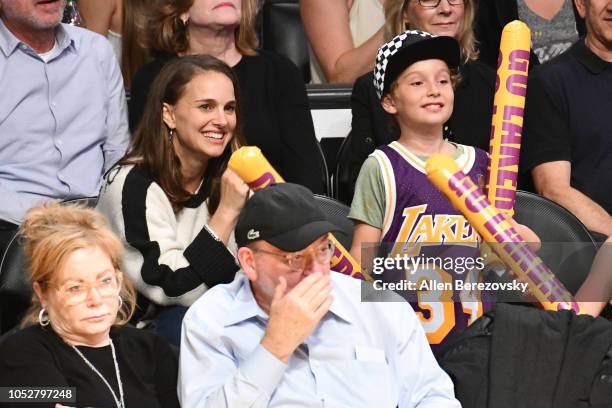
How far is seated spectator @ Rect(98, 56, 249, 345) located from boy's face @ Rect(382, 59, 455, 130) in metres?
0.55

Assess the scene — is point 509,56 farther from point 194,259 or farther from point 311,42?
point 311,42

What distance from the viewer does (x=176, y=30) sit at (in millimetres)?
4605

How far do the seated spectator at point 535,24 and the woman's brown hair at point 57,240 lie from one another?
2.42 meters

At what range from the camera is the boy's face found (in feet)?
12.6

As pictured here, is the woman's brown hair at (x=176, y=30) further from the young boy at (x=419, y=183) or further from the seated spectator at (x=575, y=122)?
the seated spectator at (x=575, y=122)

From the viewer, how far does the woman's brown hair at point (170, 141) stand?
12.7ft

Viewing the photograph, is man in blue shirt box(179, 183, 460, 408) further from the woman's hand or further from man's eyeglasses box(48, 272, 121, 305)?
the woman's hand

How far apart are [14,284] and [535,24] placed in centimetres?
261

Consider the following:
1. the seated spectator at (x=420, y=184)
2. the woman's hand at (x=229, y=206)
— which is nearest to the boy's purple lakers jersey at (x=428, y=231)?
the seated spectator at (x=420, y=184)

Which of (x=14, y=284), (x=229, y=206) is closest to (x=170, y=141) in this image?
(x=229, y=206)

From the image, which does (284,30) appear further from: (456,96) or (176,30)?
(456,96)

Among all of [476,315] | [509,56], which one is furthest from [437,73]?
[476,315]

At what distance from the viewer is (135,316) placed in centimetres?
377

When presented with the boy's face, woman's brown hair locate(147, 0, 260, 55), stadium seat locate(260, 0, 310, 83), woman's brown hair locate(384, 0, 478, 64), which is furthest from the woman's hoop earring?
stadium seat locate(260, 0, 310, 83)
